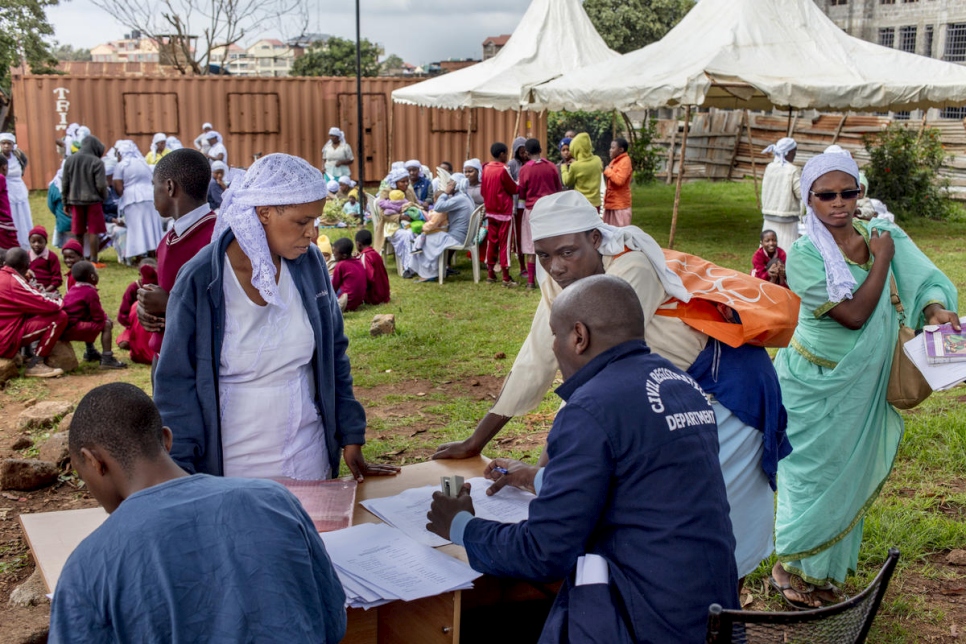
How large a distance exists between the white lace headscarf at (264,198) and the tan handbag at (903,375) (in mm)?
2386

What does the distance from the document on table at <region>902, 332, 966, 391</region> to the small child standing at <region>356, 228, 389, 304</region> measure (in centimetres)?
753

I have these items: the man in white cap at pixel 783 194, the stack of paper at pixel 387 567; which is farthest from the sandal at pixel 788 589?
the man in white cap at pixel 783 194

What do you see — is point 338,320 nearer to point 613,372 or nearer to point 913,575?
point 613,372

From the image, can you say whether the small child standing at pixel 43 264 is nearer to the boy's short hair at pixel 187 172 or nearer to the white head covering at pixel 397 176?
the white head covering at pixel 397 176

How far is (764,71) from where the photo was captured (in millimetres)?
12500

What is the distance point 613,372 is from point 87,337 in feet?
24.3

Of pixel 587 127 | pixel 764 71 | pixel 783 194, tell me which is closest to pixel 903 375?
pixel 783 194

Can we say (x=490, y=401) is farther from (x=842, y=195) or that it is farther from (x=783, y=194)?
(x=783, y=194)

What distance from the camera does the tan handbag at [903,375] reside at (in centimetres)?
364

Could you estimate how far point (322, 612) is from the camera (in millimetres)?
1886

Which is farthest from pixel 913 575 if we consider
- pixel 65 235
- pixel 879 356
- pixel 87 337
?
pixel 65 235

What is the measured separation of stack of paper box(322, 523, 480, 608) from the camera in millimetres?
2285

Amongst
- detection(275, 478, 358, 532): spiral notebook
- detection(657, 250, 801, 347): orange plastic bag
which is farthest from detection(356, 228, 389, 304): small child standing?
detection(657, 250, 801, 347): orange plastic bag

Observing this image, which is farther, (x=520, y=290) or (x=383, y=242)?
(x=383, y=242)
